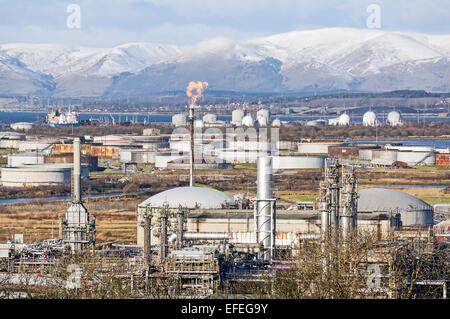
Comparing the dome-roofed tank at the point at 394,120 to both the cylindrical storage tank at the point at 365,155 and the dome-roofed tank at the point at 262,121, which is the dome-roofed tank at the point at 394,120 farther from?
the cylindrical storage tank at the point at 365,155

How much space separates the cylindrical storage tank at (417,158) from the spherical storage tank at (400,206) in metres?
50.5

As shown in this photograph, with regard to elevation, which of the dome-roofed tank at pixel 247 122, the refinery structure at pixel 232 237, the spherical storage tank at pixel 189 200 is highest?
the dome-roofed tank at pixel 247 122

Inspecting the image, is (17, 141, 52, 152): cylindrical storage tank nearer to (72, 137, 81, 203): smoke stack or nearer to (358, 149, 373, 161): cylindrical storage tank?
(358, 149, 373, 161): cylindrical storage tank

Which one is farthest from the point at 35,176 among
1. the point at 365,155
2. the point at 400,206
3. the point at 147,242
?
the point at 147,242

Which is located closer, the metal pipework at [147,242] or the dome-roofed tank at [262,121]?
the metal pipework at [147,242]

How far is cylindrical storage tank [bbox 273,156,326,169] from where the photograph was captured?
273 ft

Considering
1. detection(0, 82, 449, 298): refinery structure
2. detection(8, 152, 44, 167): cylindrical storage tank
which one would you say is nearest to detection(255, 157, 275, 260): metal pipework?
detection(0, 82, 449, 298): refinery structure

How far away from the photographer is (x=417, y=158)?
303 ft

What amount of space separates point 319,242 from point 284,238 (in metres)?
7.15

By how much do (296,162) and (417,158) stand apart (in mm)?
15443

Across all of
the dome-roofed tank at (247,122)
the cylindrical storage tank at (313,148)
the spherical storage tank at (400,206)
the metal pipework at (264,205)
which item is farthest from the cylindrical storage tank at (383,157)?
the dome-roofed tank at (247,122)

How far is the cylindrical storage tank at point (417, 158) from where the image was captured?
301ft

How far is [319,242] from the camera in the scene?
27672mm
